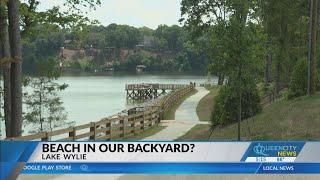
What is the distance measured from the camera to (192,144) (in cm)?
577

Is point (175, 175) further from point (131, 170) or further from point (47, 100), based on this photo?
point (47, 100)

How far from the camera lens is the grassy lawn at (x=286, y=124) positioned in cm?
A: 1561

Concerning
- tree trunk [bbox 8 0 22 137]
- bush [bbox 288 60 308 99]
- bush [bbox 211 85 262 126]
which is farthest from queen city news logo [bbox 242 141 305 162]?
bush [bbox 288 60 308 99]

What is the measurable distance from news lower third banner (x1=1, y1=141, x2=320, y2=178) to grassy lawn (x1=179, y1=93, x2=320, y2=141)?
9.13 meters

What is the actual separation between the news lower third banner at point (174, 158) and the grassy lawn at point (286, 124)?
30.0 feet

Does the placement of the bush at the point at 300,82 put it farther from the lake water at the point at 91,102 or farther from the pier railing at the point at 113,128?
the lake water at the point at 91,102

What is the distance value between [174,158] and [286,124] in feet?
41.3

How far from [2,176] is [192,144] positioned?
205cm

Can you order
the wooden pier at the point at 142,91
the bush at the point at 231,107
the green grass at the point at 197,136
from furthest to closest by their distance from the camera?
the wooden pier at the point at 142,91, the bush at the point at 231,107, the green grass at the point at 197,136

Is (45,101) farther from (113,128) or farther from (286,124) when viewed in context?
(286,124)

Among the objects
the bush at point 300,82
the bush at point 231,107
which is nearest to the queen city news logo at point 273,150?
the bush at point 231,107

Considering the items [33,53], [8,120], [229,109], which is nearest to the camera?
Answer: [8,120]

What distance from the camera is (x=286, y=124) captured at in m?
17.7

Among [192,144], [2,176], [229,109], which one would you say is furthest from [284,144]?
[229,109]
